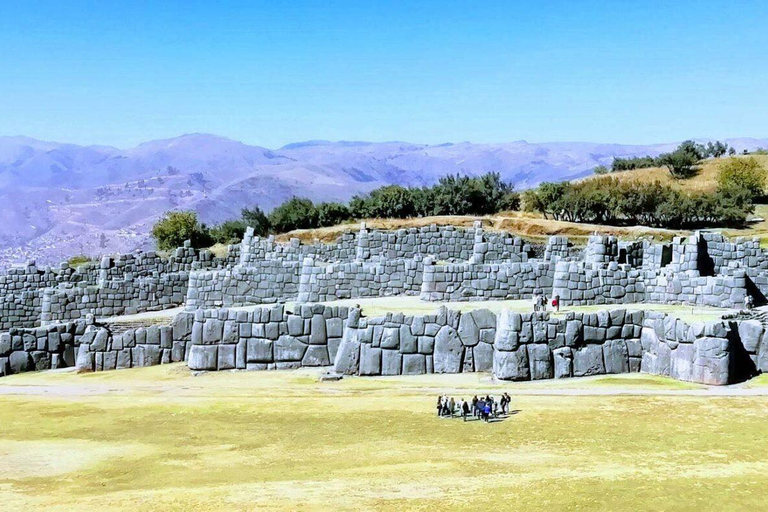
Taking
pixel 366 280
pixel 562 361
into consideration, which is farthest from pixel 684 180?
pixel 562 361

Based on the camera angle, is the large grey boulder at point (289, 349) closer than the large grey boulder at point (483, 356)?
No

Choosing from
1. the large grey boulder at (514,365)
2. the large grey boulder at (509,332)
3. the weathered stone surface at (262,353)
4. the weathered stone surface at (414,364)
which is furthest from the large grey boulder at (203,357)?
the large grey boulder at (514,365)

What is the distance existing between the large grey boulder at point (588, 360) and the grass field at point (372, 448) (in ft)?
1.93

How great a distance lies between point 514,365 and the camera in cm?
2839

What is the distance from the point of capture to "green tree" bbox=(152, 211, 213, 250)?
6656 cm

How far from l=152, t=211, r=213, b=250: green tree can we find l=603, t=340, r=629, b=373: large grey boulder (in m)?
41.3

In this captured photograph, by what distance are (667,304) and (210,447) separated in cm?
1767

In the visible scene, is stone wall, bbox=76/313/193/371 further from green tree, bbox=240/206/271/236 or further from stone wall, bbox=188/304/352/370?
green tree, bbox=240/206/271/236

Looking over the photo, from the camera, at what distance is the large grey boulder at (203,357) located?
31734mm

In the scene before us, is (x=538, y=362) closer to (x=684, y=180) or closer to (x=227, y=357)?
(x=227, y=357)

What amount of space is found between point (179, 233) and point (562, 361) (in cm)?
4359

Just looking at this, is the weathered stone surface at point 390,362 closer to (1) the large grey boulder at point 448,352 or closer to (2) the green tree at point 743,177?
(1) the large grey boulder at point 448,352

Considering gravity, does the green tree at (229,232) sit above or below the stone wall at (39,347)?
above

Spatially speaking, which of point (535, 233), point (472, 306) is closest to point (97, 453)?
point (472, 306)
